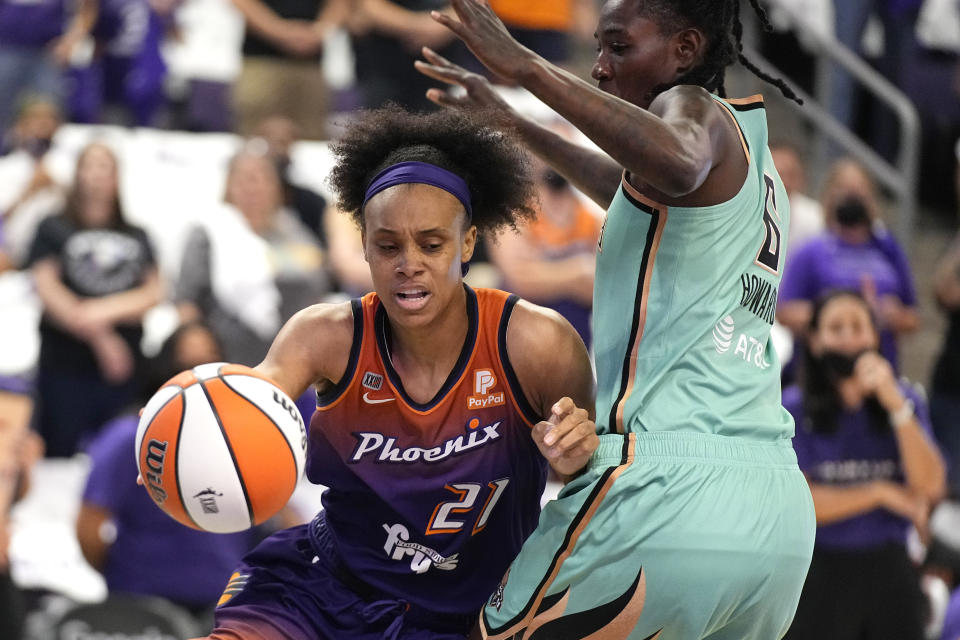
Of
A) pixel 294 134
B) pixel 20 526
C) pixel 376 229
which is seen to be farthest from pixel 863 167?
pixel 376 229

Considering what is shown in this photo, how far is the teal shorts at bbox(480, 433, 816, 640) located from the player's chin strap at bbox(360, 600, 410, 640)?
0.45 m

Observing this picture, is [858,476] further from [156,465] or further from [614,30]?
[156,465]

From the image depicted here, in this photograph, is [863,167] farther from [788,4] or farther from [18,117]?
[18,117]

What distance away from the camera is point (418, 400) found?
12.5 ft

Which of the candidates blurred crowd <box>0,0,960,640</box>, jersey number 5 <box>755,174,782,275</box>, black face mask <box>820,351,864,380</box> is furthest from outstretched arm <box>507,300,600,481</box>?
black face mask <box>820,351,864,380</box>

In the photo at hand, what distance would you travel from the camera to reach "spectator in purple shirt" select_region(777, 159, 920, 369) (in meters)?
7.80

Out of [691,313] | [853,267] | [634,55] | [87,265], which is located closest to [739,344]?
[691,313]

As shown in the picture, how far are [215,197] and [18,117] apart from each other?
1.42 m

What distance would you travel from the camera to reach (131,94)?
10.0 meters

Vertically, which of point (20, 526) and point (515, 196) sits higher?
point (515, 196)

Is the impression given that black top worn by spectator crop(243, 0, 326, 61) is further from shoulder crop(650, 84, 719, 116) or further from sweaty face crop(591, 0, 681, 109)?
shoulder crop(650, 84, 719, 116)

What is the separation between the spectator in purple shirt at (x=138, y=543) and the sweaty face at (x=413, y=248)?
290cm

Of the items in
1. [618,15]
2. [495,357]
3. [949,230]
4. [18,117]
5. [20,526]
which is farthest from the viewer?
[949,230]

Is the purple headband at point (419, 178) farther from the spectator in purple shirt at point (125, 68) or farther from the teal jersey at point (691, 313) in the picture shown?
the spectator in purple shirt at point (125, 68)
